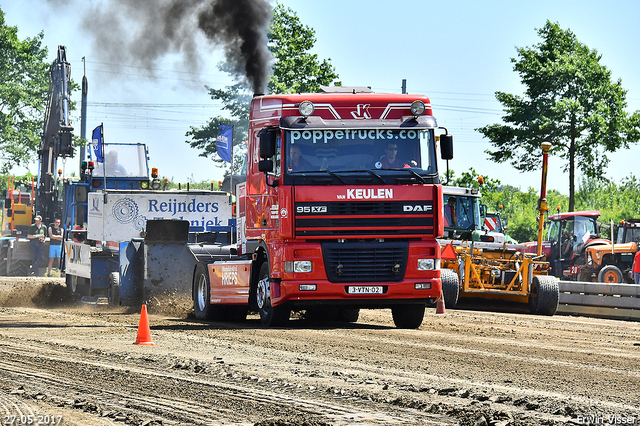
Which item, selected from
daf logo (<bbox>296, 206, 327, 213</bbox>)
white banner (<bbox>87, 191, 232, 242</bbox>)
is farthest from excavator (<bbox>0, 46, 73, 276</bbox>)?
daf logo (<bbox>296, 206, 327, 213</bbox>)

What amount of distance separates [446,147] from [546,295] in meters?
6.91

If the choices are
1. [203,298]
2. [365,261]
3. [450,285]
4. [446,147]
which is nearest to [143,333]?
[365,261]

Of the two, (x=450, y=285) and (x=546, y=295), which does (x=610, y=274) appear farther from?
(x=450, y=285)

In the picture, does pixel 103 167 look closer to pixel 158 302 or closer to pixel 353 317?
pixel 158 302

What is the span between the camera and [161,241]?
18.1 m

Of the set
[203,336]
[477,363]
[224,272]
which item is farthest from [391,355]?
[224,272]

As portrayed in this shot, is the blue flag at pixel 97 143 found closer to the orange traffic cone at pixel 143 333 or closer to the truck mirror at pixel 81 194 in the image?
the truck mirror at pixel 81 194

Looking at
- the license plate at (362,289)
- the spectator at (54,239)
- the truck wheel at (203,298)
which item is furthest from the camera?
the spectator at (54,239)

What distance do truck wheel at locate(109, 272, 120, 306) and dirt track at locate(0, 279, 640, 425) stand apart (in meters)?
3.60

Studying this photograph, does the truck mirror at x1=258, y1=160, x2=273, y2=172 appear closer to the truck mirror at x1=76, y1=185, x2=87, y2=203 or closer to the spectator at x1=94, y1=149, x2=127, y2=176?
the truck mirror at x1=76, y1=185, x2=87, y2=203

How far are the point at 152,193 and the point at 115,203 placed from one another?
0.91m

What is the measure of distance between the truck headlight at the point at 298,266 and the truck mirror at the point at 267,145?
1551 millimetres

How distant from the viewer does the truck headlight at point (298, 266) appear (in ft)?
42.9

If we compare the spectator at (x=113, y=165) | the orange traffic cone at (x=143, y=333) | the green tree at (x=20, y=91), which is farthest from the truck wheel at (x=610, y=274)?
the green tree at (x=20, y=91)
